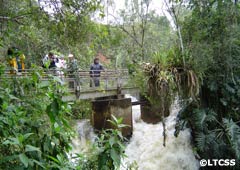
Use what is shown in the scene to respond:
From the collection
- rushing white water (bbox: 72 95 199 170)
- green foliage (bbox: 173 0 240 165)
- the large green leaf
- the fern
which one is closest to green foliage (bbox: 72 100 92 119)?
rushing white water (bbox: 72 95 199 170)

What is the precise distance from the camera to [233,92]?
489cm

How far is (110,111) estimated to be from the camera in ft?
28.4

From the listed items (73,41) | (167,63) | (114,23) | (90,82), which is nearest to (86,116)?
(90,82)

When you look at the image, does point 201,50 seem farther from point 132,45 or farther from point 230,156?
Answer: point 132,45

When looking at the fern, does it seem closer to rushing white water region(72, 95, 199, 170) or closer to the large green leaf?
rushing white water region(72, 95, 199, 170)

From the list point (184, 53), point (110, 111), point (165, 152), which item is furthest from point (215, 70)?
point (110, 111)

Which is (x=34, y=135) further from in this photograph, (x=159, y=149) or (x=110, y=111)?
(x=110, y=111)

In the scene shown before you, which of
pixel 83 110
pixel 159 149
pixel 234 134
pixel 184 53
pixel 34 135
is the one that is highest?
pixel 184 53

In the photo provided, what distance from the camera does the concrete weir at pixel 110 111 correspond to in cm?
862

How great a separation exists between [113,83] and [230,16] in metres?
5.35

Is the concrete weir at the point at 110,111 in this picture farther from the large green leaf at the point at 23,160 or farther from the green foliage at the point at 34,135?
the large green leaf at the point at 23,160

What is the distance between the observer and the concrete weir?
8617 millimetres

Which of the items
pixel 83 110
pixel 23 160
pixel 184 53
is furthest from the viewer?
pixel 83 110

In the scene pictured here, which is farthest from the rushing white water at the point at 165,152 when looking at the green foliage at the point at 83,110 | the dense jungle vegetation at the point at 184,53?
the green foliage at the point at 83,110
